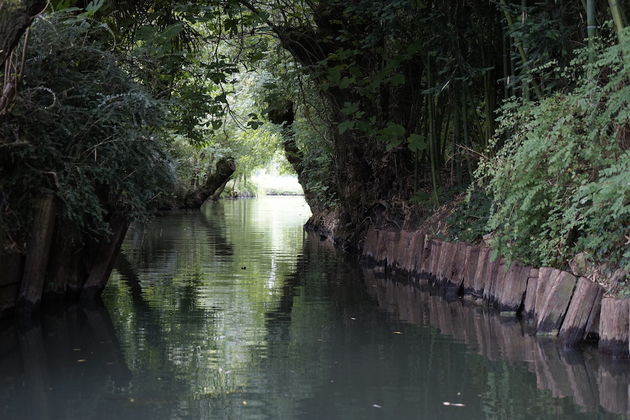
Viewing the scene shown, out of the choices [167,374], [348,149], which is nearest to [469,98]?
[348,149]

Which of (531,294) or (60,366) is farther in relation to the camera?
(531,294)

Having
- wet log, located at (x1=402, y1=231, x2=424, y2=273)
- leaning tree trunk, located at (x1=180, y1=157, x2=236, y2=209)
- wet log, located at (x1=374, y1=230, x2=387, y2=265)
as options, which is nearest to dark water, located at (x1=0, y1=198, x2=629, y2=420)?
wet log, located at (x1=402, y1=231, x2=424, y2=273)

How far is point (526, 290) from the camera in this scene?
809 cm

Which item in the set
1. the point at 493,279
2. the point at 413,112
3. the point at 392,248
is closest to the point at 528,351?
the point at 493,279

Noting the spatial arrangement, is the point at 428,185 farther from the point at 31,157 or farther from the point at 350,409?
the point at 350,409

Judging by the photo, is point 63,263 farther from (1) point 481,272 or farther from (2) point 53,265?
(1) point 481,272

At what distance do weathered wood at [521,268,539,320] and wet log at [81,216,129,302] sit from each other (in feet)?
15.2

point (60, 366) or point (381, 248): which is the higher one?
point (381, 248)

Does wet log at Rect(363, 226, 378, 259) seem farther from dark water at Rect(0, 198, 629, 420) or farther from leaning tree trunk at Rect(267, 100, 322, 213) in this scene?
leaning tree trunk at Rect(267, 100, 322, 213)

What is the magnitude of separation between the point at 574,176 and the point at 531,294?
1.41 meters

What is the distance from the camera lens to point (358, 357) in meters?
6.69

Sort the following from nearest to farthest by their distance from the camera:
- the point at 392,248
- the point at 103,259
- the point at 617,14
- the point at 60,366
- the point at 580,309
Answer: the point at 60,366 → the point at 580,309 → the point at 617,14 → the point at 103,259 → the point at 392,248

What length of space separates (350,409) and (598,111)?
3497 mm

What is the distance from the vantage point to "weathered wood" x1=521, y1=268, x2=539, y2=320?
7.72m
